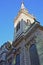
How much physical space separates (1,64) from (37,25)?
27.5 ft

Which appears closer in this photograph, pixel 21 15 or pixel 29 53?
pixel 29 53

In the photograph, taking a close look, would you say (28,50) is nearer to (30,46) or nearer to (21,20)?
(30,46)

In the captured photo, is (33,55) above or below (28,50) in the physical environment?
below

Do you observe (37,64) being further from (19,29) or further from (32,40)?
(19,29)

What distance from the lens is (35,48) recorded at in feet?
72.1

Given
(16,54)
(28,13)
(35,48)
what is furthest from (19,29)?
(35,48)

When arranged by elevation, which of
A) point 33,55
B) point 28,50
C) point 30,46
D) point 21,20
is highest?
point 21,20

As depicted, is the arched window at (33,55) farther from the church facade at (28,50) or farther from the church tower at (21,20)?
the church tower at (21,20)

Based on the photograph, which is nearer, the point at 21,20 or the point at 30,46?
the point at 30,46

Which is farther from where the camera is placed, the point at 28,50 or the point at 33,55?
the point at 28,50

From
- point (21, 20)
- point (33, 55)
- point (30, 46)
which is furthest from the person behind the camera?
point (21, 20)

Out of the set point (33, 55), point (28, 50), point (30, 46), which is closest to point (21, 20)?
point (30, 46)

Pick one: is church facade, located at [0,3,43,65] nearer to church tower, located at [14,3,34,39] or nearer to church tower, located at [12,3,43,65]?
church tower, located at [12,3,43,65]

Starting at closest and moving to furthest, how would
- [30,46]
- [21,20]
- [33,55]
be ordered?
[33,55] < [30,46] < [21,20]
